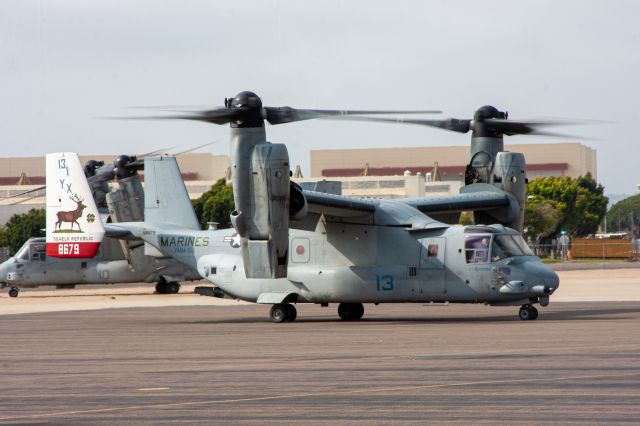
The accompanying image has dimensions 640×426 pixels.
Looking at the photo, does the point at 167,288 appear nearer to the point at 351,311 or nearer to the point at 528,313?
the point at 351,311

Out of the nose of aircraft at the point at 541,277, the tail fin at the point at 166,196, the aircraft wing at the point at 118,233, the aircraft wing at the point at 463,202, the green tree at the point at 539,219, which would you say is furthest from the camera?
the green tree at the point at 539,219

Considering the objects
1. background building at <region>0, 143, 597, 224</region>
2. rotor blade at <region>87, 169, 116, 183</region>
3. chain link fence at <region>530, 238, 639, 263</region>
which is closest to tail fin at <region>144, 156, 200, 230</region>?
rotor blade at <region>87, 169, 116, 183</region>

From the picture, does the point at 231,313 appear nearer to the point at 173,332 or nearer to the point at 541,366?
the point at 173,332

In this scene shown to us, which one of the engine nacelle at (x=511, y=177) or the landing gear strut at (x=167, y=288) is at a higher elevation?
the engine nacelle at (x=511, y=177)

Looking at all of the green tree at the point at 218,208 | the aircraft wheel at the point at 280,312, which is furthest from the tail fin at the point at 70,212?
the green tree at the point at 218,208

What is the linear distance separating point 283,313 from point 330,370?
562 inches

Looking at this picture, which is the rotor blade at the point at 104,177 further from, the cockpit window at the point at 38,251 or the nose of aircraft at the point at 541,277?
the nose of aircraft at the point at 541,277

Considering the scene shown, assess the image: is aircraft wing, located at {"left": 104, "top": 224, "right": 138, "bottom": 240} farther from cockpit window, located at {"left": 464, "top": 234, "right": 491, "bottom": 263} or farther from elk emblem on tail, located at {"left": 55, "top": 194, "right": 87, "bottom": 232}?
cockpit window, located at {"left": 464, "top": 234, "right": 491, "bottom": 263}

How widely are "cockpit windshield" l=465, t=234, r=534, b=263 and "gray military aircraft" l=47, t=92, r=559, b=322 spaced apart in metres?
0.03

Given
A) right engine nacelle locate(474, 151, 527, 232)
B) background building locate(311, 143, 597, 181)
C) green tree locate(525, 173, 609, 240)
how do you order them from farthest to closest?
1. background building locate(311, 143, 597, 181)
2. green tree locate(525, 173, 609, 240)
3. right engine nacelle locate(474, 151, 527, 232)

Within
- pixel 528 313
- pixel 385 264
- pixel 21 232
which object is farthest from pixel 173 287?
pixel 21 232

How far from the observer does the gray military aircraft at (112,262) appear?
165ft

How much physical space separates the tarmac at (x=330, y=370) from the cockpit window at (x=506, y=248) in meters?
1.72

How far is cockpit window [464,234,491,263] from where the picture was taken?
2988cm
